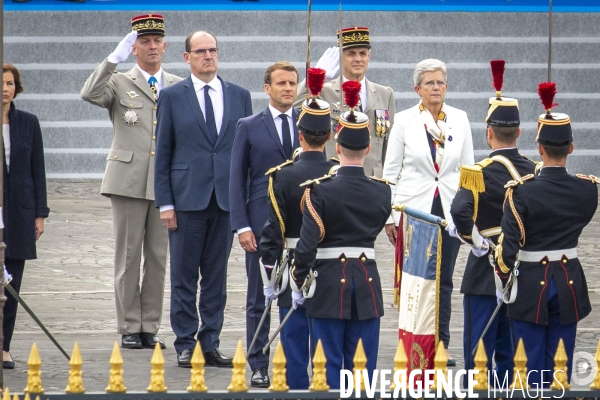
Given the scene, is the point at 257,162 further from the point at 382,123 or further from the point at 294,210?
the point at 382,123

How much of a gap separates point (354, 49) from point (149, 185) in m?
1.64

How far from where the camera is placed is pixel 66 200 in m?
14.3

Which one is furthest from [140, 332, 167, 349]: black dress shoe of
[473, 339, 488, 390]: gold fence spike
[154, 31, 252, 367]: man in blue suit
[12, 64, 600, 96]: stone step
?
[12, 64, 600, 96]: stone step

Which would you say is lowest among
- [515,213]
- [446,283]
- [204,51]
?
[446,283]

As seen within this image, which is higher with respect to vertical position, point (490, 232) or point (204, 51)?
point (204, 51)

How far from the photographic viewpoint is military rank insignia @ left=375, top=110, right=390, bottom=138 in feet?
26.6

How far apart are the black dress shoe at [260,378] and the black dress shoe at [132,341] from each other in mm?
1212

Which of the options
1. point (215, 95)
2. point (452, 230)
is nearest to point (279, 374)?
point (452, 230)

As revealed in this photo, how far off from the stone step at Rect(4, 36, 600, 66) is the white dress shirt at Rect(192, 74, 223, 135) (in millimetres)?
9406

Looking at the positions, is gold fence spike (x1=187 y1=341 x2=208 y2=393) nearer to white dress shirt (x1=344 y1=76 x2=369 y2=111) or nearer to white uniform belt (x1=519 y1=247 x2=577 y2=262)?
white uniform belt (x1=519 y1=247 x2=577 y2=262)

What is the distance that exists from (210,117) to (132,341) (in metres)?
1.54

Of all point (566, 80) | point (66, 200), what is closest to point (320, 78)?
point (66, 200)

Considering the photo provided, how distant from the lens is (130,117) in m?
7.86

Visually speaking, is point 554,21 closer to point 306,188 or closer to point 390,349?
point 390,349
